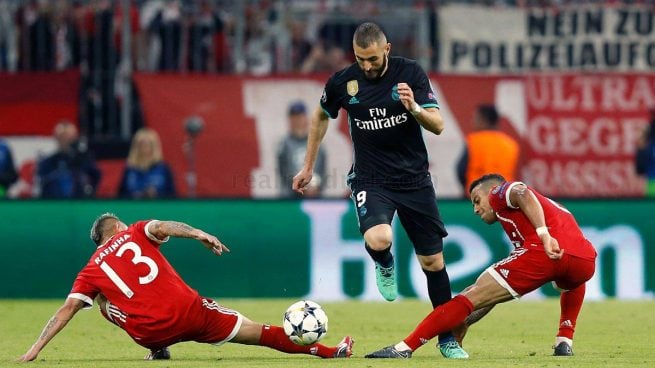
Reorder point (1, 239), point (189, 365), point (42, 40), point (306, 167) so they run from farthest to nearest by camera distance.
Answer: point (42, 40) → point (1, 239) → point (306, 167) → point (189, 365)

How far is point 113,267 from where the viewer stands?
1005 centimetres

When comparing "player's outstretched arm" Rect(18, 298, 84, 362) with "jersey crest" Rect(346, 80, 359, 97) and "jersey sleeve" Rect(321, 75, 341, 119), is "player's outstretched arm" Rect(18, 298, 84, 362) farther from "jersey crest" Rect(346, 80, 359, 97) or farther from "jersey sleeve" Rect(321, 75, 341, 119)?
"jersey crest" Rect(346, 80, 359, 97)

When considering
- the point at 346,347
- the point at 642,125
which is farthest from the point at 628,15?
the point at 346,347

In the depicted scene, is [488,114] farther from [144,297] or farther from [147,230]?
[144,297]

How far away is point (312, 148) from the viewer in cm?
1100

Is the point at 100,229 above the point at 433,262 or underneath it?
above

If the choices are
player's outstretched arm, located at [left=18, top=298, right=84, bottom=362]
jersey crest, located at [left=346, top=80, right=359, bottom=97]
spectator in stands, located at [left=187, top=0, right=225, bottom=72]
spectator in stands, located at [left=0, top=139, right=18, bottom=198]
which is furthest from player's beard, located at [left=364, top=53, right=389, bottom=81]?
spectator in stands, located at [left=0, top=139, right=18, bottom=198]

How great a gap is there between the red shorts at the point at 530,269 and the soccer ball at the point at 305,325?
50.4 inches

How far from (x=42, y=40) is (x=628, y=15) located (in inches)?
309

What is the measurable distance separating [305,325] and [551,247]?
182 cm

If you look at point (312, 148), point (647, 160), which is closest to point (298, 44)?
point (647, 160)

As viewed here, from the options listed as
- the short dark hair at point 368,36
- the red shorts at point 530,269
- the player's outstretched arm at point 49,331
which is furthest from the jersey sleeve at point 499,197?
the player's outstretched arm at point 49,331

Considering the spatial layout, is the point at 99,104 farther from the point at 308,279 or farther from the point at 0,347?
the point at 0,347

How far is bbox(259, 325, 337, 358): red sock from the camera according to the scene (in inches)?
407
